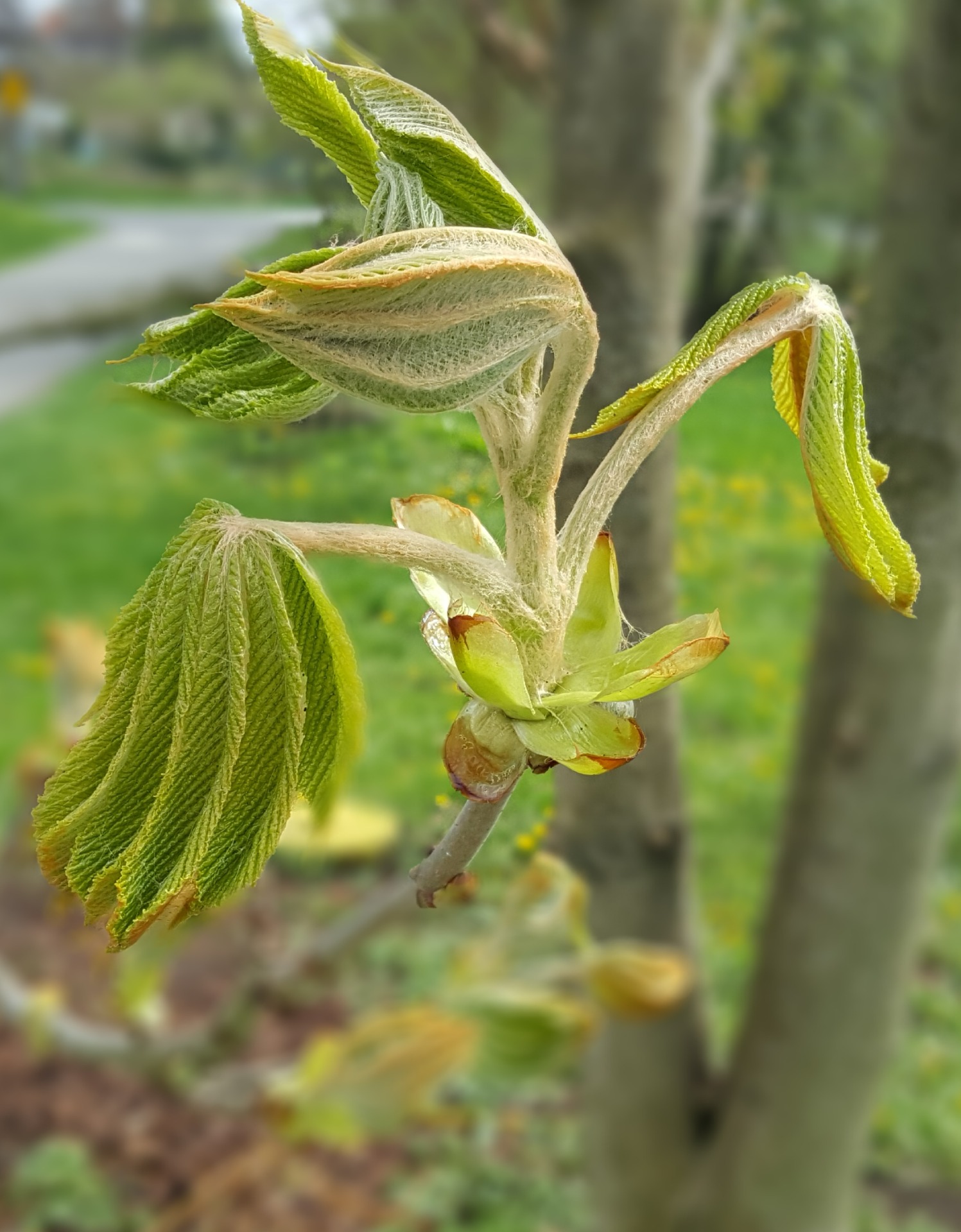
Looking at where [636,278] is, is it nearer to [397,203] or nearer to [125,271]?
[397,203]

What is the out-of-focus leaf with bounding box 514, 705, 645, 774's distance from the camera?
0.23 meters

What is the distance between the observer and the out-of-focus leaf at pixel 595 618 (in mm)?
249

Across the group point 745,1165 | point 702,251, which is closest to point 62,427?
point 702,251

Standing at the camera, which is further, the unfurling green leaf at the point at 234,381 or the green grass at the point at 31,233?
the green grass at the point at 31,233

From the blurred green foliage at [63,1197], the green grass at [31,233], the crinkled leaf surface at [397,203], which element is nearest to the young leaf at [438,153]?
the crinkled leaf surface at [397,203]

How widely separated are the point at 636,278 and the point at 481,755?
1.64ft

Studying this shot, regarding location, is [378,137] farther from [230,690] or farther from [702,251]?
[702,251]

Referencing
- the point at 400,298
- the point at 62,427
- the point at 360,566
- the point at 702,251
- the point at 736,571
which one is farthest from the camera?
the point at 62,427

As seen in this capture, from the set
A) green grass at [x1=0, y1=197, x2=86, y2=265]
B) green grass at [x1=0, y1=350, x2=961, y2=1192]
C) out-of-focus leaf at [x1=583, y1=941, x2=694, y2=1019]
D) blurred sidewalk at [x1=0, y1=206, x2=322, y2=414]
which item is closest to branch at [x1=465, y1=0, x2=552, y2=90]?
blurred sidewalk at [x1=0, y1=206, x2=322, y2=414]

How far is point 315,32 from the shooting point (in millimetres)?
315

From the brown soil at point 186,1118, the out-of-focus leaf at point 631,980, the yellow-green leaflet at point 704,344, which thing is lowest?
the brown soil at point 186,1118

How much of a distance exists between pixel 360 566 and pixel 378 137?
0.84 feet

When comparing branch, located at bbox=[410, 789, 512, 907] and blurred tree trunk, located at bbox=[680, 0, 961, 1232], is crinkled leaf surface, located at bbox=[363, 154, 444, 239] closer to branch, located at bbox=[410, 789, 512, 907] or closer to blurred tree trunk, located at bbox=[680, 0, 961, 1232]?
branch, located at bbox=[410, 789, 512, 907]

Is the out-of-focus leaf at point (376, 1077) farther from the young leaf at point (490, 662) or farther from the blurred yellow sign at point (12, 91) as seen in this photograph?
the blurred yellow sign at point (12, 91)
